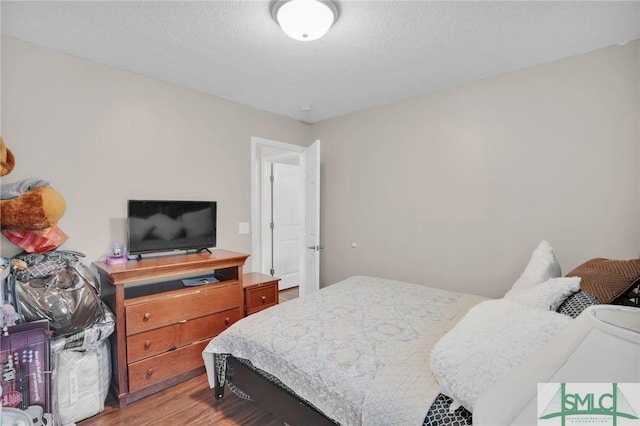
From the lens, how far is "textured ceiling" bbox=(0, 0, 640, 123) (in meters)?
1.66

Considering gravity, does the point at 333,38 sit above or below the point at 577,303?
above

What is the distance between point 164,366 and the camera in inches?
86.0

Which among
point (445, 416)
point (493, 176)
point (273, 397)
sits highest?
point (493, 176)

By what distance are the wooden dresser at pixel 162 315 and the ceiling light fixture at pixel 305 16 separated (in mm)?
1779

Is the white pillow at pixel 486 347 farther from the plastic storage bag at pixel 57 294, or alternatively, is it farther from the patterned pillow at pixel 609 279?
the plastic storage bag at pixel 57 294

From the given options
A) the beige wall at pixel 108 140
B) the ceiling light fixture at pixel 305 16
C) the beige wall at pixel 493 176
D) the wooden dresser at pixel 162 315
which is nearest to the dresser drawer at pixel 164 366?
the wooden dresser at pixel 162 315

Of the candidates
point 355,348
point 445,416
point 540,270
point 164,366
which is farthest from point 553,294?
point 164,366

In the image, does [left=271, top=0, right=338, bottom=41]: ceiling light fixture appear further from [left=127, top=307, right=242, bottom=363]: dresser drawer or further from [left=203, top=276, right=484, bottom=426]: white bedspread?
[left=127, top=307, right=242, bottom=363]: dresser drawer

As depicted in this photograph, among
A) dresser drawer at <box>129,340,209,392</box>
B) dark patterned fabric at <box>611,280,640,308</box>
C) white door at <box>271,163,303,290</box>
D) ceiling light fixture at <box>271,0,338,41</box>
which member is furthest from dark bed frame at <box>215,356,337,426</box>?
white door at <box>271,163,303,290</box>

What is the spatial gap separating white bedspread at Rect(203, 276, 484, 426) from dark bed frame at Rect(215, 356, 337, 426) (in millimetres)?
92

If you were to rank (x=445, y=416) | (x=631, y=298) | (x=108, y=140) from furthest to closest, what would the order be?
1. (x=108, y=140)
2. (x=631, y=298)
3. (x=445, y=416)

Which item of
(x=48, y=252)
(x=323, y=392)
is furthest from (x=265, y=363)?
(x=48, y=252)

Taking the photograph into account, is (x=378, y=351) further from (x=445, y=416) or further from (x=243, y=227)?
(x=243, y=227)

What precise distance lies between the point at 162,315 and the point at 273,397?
109 cm
